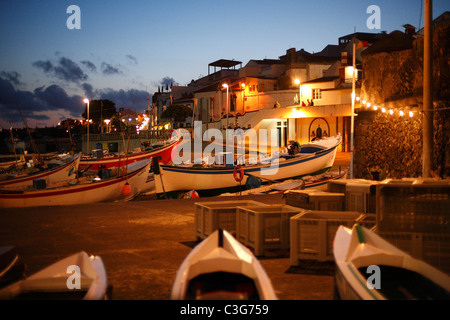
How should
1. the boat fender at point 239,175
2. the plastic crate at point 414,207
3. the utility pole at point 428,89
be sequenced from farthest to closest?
the boat fender at point 239,175, the utility pole at point 428,89, the plastic crate at point 414,207

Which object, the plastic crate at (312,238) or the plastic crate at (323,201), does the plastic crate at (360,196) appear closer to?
the plastic crate at (323,201)

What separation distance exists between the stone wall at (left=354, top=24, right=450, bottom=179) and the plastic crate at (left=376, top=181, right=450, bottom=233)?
5723 millimetres

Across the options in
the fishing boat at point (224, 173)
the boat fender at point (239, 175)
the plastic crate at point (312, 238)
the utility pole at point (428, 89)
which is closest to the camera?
the plastic crate at point (312, 238)

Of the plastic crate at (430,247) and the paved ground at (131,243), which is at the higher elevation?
the plastic crate at (430,247)

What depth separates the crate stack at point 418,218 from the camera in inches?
242

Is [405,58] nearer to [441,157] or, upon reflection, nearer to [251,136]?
[441,157]

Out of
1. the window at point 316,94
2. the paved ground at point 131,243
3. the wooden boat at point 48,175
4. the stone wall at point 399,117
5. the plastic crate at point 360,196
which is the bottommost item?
the paved ground at point 131,243

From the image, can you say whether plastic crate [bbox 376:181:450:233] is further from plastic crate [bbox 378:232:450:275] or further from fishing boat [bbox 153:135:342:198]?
fishing boat [bbox 153:135:342:198]

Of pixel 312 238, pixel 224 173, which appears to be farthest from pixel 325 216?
pixel 224 173

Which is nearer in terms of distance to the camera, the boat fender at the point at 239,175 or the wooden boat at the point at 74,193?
the boat fender at the point at 239,175

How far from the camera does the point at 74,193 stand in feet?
59.7

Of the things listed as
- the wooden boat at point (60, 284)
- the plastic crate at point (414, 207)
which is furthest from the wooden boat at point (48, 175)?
the plastic crate at point (414, 207)

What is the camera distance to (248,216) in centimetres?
799
